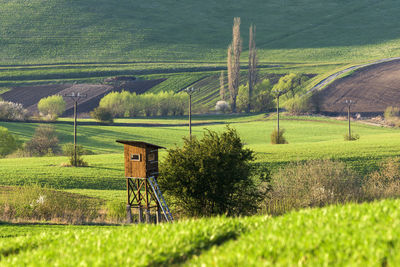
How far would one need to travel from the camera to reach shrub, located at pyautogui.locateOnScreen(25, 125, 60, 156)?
2650 inches

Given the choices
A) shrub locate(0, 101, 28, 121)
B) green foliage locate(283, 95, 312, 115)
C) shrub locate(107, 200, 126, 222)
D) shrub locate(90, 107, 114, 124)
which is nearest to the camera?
shrub locate(107, 200, 126, 222)

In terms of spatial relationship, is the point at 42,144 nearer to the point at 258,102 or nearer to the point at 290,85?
the point at 258,102

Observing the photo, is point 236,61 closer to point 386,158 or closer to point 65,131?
point 65,131

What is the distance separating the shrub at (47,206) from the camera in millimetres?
30812

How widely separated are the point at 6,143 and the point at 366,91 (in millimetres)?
82974

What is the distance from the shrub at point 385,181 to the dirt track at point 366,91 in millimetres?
59868

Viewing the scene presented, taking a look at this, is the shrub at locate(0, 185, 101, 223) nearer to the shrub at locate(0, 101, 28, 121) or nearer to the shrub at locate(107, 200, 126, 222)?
the shrub at locate(107, 200, 126, 222)

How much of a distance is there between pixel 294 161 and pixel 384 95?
71.7 meters

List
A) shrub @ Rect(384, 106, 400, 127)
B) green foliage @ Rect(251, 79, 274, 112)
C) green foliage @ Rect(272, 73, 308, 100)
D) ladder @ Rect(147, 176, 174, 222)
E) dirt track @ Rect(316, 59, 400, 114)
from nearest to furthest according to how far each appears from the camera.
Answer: ladder @ Rect(147, 176, 174, 222) → shrub @ Rect(384, 106, 400, 127) → dirt track @ Rect(316, 59, 400, 114) → green foliage @ Rect(251, 79, 274, 112) → green foliage @ Rect(272, 73, 308, 100)

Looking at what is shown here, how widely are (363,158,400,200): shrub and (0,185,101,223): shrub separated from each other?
1940 cm

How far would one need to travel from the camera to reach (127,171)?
30.1 m

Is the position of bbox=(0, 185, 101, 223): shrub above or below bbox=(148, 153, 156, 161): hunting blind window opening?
below

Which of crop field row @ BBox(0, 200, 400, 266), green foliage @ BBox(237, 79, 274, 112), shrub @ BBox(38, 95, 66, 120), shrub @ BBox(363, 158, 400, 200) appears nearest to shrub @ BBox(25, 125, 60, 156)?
shrub @ BBox(38, 95, 66, 120)

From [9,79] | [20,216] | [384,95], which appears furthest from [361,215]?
[9,79]
